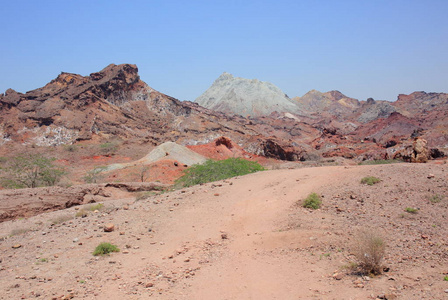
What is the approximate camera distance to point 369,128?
6075cm

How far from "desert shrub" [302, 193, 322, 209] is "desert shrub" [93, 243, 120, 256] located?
4212mm

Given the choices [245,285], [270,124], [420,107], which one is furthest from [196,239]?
[420,107]

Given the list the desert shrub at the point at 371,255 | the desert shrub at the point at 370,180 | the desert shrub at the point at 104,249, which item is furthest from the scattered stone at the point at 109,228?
the desert shrub at the point at 370,180

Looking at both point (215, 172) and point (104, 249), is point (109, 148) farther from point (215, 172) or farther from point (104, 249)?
point (104, 249)

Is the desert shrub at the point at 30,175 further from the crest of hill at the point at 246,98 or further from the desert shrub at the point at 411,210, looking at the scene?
the crest of hill at the point at 246,98

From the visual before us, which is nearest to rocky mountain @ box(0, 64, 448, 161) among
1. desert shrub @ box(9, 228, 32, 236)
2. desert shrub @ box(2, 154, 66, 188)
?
desert shrub @ box(2, 154, 66, 188)

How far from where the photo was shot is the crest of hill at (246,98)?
118m

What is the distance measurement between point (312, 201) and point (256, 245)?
185 cm

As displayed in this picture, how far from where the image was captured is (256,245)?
6430 mm

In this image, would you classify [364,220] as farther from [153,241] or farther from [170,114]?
[170,114]

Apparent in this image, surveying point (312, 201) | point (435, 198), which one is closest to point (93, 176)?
point (312, 201)

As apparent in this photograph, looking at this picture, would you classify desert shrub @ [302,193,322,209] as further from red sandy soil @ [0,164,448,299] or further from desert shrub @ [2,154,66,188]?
desert shrub @ [2,154,66,188]

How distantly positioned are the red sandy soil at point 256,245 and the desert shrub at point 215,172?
3.24m

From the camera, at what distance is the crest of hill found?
118 m
